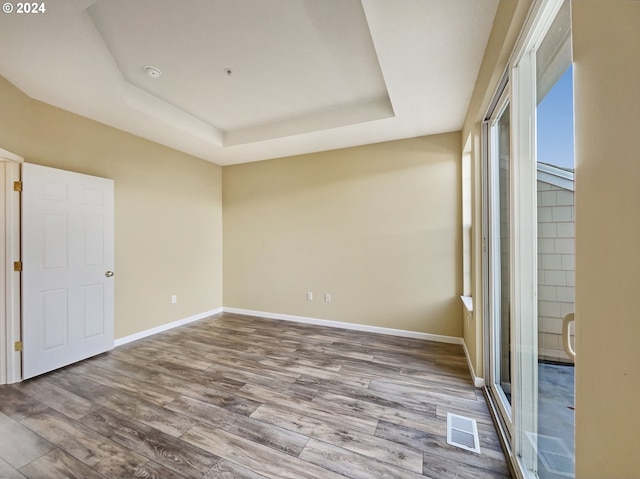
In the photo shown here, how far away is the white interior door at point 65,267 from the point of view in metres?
2.39

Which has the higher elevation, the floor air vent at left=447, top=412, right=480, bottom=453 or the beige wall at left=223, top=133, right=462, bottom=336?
the beige wall at left=223, top=133, right=462, bottom=336

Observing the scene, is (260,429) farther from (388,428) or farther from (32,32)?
(32,32)

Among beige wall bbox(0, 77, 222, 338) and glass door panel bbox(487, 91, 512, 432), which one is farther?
beige wall bbox(0, 77, 222, 338)

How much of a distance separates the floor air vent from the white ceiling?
2689 mm

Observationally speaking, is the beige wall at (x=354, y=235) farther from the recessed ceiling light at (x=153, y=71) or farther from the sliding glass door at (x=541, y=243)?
the recessed ceiling light at (x=153, y=71)

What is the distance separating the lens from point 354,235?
371 cm

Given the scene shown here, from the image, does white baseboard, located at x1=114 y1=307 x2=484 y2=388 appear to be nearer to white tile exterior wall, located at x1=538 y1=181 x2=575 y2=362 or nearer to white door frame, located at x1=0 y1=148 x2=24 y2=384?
white door frame, located at x1=0 y1=148 x2=24 y2=384

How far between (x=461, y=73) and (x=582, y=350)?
7.38 feet

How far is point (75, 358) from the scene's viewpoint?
105 inches

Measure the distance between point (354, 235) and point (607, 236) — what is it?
314 cm

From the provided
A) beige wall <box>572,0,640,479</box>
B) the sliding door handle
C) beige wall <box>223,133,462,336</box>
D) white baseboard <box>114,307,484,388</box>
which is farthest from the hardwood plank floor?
beige wall <box>572,0,640,479</box>

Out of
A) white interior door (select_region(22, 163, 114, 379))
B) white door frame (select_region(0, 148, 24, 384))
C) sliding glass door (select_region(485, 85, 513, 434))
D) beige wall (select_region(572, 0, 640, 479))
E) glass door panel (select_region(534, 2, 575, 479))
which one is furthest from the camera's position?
white interior door (select_region(22, 163, 114, 379))

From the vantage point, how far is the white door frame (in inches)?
89.8

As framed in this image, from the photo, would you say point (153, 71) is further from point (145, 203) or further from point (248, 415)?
point (248, 415)
